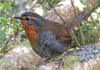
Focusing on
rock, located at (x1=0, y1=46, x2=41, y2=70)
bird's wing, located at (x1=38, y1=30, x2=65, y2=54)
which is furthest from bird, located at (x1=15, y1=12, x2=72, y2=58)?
rock, located at (x1=0, y1=46, x2=41, y2=70)

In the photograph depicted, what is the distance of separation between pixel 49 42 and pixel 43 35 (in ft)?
0.48

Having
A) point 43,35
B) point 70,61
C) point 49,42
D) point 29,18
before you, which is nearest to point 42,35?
point 43,35

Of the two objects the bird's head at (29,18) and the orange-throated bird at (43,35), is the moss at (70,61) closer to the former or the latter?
the orange-throated bird at (43,35)

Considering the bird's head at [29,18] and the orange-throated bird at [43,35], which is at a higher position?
the bird's head at [29,18]

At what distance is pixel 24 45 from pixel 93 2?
1863 mm

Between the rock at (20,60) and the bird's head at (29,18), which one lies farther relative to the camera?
the rock at (20,60)

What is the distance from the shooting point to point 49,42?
3.00 metres

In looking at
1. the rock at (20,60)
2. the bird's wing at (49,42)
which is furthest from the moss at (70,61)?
the rock at (20,60)

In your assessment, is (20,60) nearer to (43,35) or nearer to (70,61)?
(43,35)

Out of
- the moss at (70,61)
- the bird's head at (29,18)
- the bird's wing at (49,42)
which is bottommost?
the moss at (70,61)

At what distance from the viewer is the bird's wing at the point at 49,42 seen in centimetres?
294

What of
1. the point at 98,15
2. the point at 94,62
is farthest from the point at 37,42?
the point at 98,15

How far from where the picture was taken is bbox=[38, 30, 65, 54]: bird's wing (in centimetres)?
294

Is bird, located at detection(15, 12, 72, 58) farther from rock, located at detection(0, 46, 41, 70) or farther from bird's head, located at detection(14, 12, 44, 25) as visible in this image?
rock, located at detection(0, 46, 41, 70)
